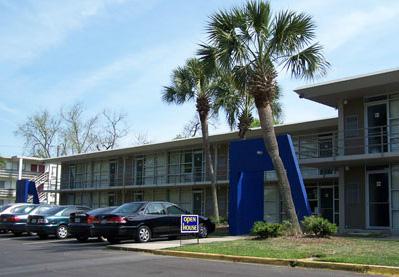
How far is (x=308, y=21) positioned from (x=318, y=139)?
9929mm

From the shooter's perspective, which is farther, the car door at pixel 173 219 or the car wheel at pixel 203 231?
the car wheel at pixel 203 231

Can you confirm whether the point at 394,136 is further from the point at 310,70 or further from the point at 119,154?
the point at 119,154

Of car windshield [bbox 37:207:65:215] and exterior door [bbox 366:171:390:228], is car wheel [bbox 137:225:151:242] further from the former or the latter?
exterior door [bbox 366:171:390:228]

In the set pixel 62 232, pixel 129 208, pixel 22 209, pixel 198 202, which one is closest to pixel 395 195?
pixel 129 208

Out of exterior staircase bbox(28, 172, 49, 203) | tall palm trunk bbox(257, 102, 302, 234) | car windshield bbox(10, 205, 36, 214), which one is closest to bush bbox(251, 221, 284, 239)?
tall palm trunk bbox(257, 102, 302, 234)

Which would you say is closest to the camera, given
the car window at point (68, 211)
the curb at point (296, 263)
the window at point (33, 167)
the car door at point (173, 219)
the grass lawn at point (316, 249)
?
the curb at point (296, 263)

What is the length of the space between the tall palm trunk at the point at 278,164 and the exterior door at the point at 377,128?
5.42m

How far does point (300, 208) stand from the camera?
19344 millimetres

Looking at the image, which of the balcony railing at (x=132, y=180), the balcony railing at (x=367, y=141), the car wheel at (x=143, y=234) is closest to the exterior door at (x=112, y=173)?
the balcony railing at (x=132, y=180)

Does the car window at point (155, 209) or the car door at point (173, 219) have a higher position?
the car window at point (155, 209)

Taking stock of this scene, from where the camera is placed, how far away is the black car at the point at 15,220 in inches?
945

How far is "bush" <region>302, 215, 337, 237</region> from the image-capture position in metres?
17.4

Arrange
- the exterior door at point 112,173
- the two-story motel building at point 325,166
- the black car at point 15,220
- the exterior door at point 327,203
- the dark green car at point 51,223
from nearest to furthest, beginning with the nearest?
the two-story motel building at point 325,166 → the dark green car at point 51,223 → the black car at point 15,220 → the exterior door at point 327,203 → the exterior door at point 112,173

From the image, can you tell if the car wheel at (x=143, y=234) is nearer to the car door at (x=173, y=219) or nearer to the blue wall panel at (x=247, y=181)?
the car door at (x=173, y=219)
